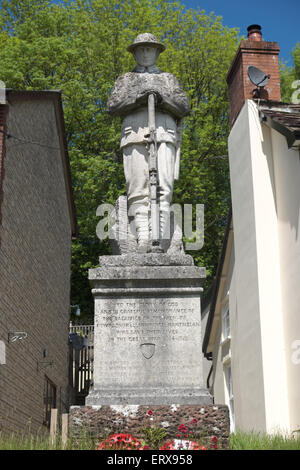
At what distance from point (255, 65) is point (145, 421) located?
10.3 m

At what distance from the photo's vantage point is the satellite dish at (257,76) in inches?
536

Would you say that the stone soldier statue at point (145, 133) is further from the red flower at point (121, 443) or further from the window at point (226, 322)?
the window at point (226, 322)

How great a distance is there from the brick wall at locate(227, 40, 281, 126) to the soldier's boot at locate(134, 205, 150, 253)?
692 cm

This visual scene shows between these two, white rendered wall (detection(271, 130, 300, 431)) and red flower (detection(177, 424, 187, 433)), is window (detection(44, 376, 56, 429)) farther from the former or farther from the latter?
red flower (detection(177, 424, 187, 433))

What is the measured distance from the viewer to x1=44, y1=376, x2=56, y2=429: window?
14.9 meters

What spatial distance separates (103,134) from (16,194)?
1154cm

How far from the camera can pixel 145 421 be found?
20.7 ft

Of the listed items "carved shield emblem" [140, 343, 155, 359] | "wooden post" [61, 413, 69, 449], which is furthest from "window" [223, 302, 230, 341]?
"wooden post" [61, 413, 69, 449]

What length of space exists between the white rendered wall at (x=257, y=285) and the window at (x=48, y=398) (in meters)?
4.68

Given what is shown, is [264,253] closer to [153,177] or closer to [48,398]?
[153,177]

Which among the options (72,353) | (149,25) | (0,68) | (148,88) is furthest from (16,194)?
(149,25)

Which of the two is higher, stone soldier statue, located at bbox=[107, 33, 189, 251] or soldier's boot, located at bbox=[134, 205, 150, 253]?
stone soldier statue, located at bbox=[107, 33, 189, 251]

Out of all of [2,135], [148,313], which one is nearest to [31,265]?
[2,135]

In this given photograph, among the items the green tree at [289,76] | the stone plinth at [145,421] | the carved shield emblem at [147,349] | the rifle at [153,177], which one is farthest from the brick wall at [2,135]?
the green tree at [289,76]
